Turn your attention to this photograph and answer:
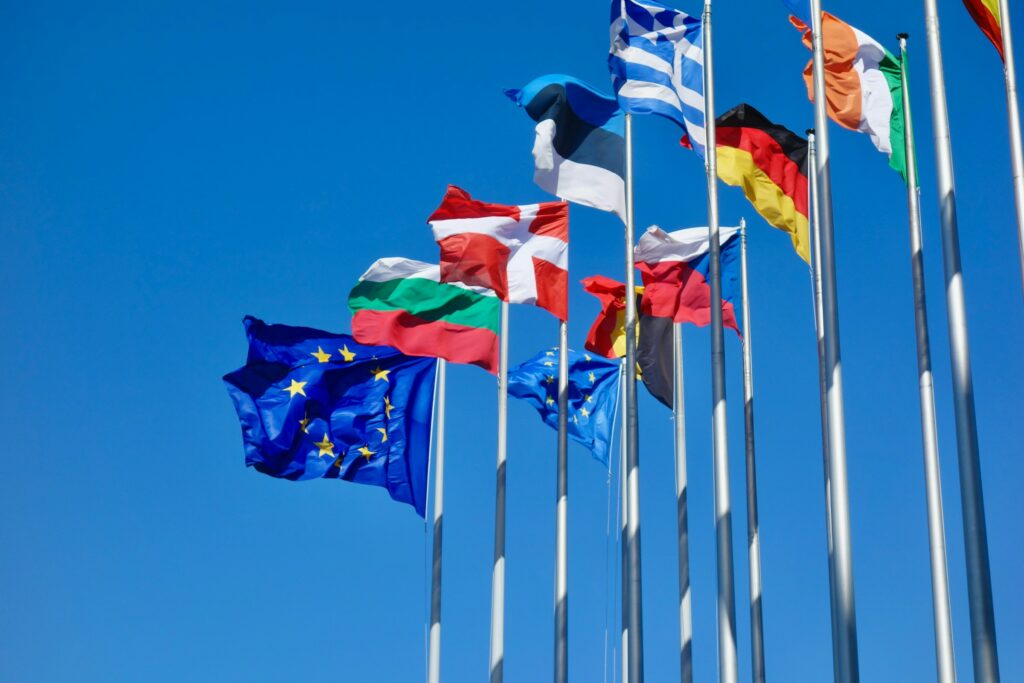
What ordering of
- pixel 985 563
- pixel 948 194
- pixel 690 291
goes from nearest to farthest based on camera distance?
1. pixel 985 563
2. pixel 948 194
3. pixel 690 291

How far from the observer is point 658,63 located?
24297 millimetres

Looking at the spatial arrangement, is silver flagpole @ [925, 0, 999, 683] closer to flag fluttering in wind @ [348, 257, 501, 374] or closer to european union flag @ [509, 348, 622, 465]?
flag fluttering in wind @ [348, 257, 501, 374]

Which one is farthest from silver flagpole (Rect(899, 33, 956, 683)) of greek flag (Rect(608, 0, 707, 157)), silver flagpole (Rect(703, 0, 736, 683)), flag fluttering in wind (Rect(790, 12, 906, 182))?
greek flag (Rect(608, 0, 707, 157))

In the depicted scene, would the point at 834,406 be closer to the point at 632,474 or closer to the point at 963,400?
the point at 963,400

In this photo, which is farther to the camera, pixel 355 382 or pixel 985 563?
pixel 355 382

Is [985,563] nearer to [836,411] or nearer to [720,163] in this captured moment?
[836,411]

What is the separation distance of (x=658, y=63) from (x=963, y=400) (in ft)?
30.1

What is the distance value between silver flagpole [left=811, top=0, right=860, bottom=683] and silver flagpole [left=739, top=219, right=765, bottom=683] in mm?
7005

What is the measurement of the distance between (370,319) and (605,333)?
17.0ft

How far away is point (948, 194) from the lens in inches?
727

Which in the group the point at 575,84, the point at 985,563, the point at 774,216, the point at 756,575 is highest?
the point at 575,84

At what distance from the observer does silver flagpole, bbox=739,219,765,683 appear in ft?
83.1

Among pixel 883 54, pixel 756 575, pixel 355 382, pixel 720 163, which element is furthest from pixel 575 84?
pixel 756 575

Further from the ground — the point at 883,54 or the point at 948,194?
the point at 883,54
